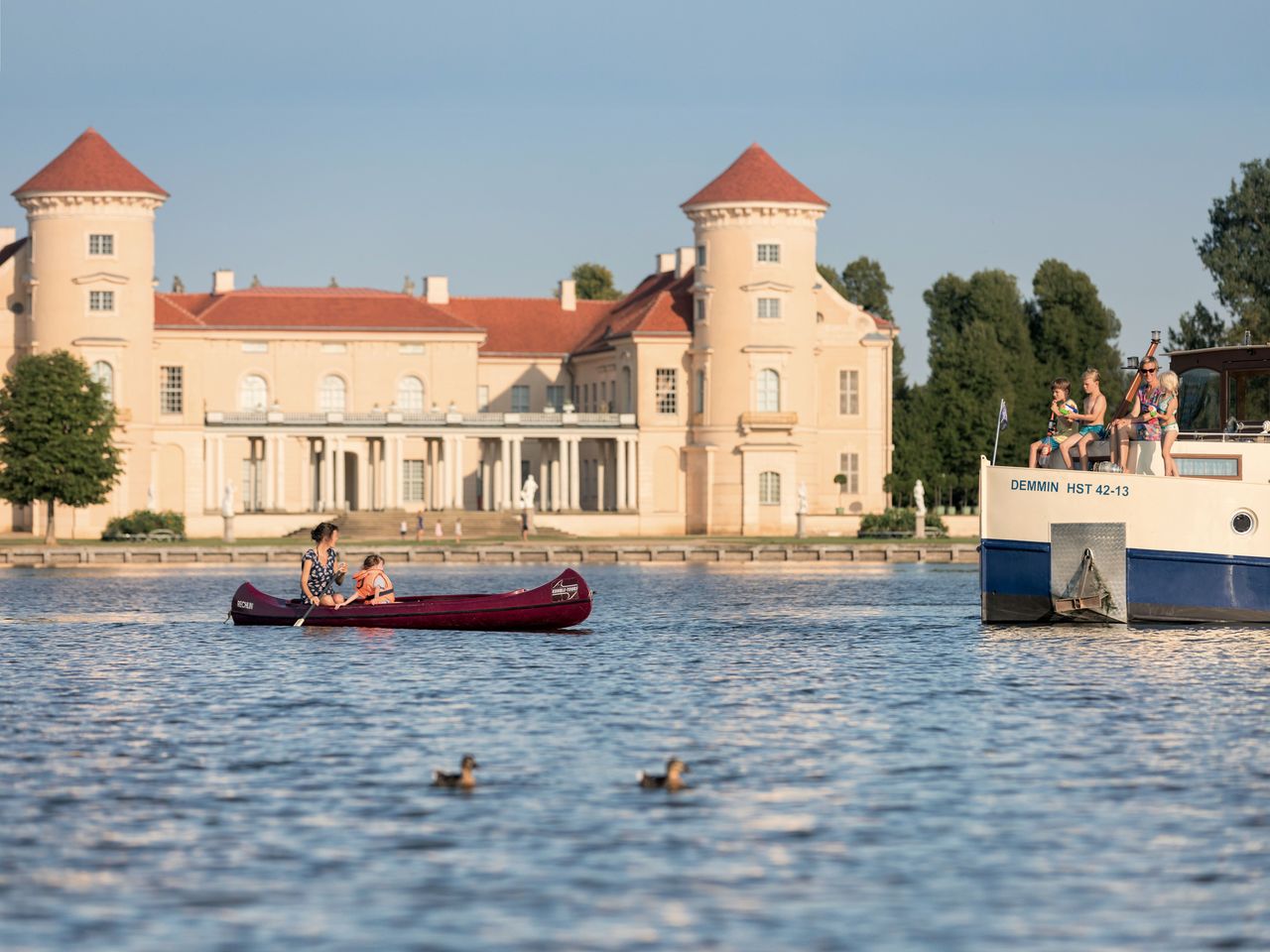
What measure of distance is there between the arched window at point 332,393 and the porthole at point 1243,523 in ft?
266

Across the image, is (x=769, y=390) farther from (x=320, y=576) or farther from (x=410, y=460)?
(x=320, y=576)

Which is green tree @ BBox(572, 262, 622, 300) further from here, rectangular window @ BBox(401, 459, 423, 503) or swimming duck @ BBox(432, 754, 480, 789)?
swimming duck @ BBox(432, 754, 480, 789)

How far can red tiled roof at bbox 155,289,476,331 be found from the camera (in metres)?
114

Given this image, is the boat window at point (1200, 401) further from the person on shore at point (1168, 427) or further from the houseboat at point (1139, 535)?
the person on shore at point (1168, 427)

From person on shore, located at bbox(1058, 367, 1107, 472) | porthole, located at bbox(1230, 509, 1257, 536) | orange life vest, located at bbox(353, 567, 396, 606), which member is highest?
person on shore, located at bbox(1058, 367, 1107, 472)

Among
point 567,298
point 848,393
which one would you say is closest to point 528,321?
point 567,298

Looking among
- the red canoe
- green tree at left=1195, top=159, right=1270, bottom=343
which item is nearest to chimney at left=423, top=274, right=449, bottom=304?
green tree at left=1195, top=159, right=1270, bottom=343

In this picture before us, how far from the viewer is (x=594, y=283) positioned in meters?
154

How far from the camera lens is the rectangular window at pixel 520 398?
4850 inches

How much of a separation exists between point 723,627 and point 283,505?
220 ft

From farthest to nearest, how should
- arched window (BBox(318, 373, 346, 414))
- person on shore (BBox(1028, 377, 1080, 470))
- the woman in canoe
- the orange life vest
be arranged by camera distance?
arched window (BBox(318, 373, 346, 414)) → the orange life vest → the woman in canoe → person on shore (BBox(1028, 377, 1080, 470))

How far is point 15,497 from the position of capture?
9525 cm

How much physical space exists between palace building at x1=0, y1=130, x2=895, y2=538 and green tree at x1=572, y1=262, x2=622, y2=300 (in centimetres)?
Answer: 3366

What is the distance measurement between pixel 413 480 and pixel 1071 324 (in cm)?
3682
